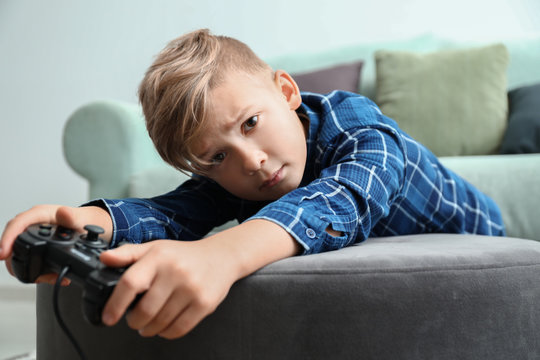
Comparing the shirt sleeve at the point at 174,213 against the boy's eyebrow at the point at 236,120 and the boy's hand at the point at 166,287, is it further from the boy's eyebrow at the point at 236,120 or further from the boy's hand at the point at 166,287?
the boy's hand at the point at 166,287

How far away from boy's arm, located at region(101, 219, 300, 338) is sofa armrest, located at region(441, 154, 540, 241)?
2.85ft

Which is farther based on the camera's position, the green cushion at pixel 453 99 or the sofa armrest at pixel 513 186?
the green cushion at pixel 453 99

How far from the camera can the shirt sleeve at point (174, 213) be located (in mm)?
673

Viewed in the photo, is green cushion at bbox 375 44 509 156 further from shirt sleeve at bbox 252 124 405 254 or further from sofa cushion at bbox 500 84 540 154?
shirt sleeve at bbox 252 124 405 254

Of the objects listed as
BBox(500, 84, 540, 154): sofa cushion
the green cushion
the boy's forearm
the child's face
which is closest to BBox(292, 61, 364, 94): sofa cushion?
the green cushion

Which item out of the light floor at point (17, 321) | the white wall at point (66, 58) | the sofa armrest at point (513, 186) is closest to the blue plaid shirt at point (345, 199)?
the sofa armrest at point (513, 186)

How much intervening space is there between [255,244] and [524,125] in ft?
3.67

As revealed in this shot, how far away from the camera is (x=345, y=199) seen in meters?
0.58

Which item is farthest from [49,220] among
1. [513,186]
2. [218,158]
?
[513,186]

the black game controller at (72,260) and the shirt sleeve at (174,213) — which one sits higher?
the black game controller at (72,260)

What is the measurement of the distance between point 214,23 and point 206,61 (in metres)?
1.48

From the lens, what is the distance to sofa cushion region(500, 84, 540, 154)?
4.27ft

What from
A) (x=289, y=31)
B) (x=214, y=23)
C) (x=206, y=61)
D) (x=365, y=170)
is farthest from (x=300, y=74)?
(x=365, y=170)

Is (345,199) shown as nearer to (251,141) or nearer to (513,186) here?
(251,141)
